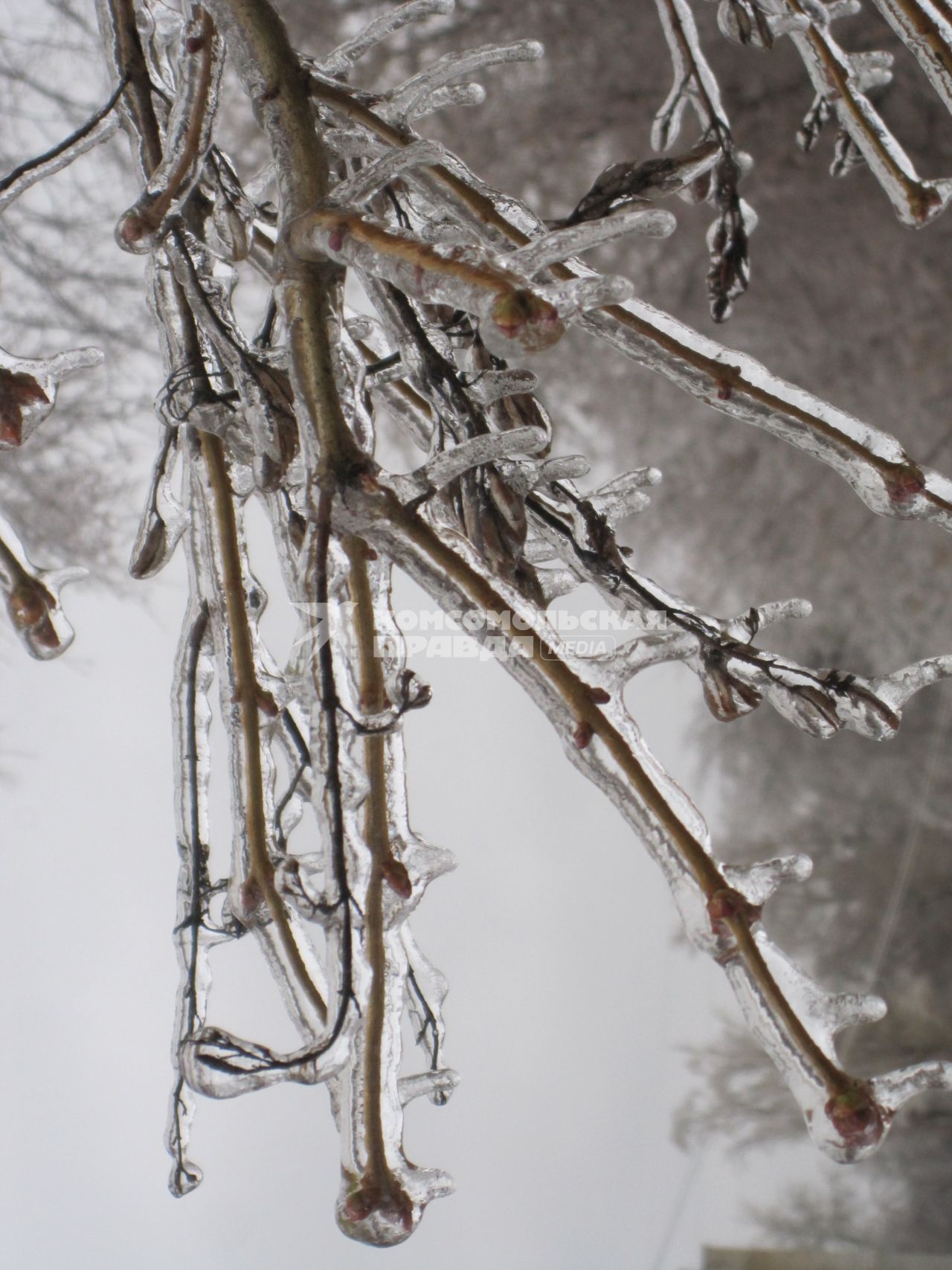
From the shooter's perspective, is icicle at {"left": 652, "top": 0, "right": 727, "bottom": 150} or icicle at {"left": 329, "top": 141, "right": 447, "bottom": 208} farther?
icicle at {"left": 652, "top": 0, "right": 727, "bottom": 150}

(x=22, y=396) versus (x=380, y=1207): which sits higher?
(x=22, y=396)

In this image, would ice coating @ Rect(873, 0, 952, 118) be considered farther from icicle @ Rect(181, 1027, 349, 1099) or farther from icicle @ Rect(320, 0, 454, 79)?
icicle @ Rect(181, 1027, 349, 1099)

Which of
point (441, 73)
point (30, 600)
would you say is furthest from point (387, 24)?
point (30, 600)

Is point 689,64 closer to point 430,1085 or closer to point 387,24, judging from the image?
point 387,24

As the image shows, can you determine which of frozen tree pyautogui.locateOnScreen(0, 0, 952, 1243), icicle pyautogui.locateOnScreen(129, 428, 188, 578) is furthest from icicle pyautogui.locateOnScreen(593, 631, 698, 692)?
icicle pyautogui.locateOnScreen(129, 428, 188, 578)

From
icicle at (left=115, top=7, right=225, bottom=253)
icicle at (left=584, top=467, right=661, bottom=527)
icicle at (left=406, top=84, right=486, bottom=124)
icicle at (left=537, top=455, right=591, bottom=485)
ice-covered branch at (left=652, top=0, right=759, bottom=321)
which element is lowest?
icicle at (left=537, top=455, right=591, bottom=485)

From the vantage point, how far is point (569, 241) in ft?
0.52

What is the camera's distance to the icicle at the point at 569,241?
0.16m

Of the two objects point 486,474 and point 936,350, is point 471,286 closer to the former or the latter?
point 486,474

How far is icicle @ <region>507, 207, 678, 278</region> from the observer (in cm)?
16

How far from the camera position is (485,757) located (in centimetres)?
92

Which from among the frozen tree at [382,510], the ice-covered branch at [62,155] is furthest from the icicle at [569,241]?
the ice-covered branch at [62,155]

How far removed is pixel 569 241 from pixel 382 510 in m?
0.05

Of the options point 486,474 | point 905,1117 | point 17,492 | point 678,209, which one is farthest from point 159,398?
point 905,1117
